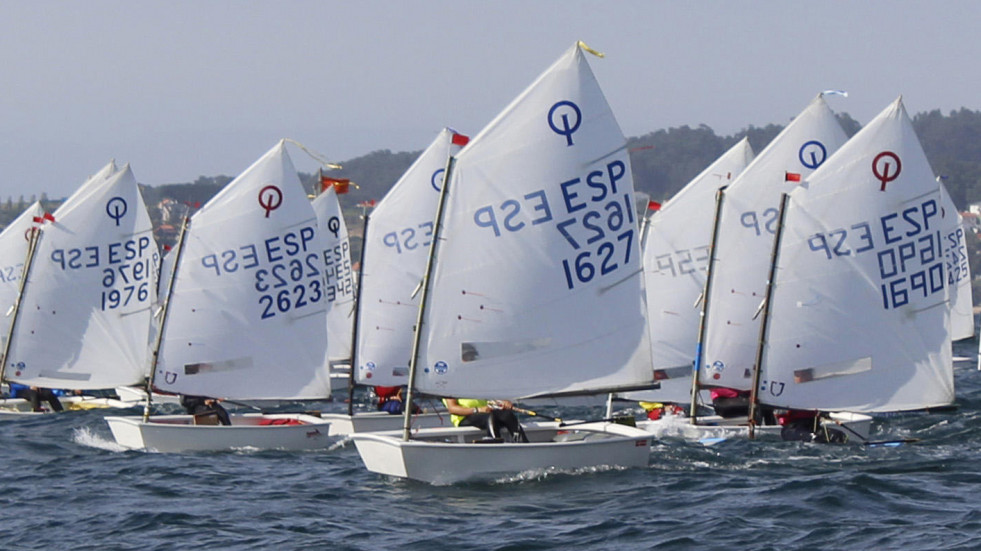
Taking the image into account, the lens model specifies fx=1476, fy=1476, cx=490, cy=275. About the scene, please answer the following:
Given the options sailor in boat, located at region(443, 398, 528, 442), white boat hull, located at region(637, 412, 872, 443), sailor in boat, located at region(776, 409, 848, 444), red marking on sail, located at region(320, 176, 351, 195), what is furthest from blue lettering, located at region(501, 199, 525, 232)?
red marking on sail, located at region(320, 176, 351, 195)

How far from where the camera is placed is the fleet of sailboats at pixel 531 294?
22.0m

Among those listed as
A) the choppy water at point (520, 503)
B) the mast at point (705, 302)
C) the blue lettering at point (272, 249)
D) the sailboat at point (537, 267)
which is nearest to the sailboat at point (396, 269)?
the blue lettering at point (272, 249)

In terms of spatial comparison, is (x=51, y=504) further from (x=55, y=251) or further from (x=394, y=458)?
(x=55, y=251)

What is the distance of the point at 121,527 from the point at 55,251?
17656 millimetres

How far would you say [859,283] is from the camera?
84.8 feet

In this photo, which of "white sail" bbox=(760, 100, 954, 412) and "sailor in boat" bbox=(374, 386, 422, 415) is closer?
"white sail" bbox=(760, 100, 954, 412)

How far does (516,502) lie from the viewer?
63.5ft


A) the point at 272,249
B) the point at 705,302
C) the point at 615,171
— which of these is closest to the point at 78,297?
the point at 272,249

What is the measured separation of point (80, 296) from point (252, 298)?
7.63 meters

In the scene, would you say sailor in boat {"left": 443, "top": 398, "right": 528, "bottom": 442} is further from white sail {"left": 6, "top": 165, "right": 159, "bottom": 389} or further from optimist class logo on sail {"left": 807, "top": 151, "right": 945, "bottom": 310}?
white sail {"left": 6, "top": 165, "right": 159, "bottom": 389}

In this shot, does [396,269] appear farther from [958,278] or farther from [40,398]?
[958,278]

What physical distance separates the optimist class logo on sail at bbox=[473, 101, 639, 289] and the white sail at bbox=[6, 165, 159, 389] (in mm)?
15574

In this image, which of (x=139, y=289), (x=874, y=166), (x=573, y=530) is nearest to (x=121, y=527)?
(x=573, y=530)

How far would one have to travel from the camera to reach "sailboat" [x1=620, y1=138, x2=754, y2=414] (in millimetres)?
32625
